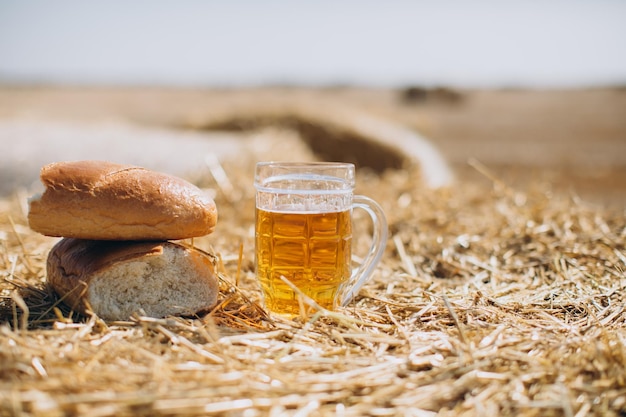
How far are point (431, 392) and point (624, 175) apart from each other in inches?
460

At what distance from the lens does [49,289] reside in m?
2.65

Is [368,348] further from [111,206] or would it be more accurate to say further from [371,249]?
[111,206]

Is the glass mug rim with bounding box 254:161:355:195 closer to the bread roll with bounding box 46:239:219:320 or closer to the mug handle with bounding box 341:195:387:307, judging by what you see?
the mug handle with bounding box 341:195:387:307

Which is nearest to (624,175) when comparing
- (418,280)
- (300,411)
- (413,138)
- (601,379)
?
(413,138)

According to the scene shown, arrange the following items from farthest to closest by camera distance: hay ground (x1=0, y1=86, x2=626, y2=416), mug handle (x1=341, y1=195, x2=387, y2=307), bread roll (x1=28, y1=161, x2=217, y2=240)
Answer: mug handle (x1=341, y1=195, x2=387, y2=307), bread roll (x1=28, y1=161, x2=217, y2=240), hay ground (x1=0, y1=86, x2=626, y2=416)

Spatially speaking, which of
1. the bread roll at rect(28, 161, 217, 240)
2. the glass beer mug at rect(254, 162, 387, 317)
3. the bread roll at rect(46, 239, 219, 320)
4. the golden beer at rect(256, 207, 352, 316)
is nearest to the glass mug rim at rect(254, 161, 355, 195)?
the glass beer mug at rect(254, 162, 387, 317)

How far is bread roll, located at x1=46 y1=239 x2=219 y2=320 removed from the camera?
2.35m

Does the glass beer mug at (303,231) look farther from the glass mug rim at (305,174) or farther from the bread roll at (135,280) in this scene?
the bread roll at (135,280)

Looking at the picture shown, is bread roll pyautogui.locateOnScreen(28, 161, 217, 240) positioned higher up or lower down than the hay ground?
higher up

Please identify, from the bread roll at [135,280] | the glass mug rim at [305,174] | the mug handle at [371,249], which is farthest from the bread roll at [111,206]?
the mug handle at [371,249]

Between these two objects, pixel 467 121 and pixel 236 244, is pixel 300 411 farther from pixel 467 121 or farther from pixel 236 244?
pixel 467 121

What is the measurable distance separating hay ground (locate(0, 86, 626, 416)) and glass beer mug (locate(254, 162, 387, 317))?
116 mm

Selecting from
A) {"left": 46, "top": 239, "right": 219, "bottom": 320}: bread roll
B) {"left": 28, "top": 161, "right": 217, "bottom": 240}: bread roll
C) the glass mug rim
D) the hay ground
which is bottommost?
the hay ground

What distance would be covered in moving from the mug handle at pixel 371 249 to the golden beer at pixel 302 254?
85mm
